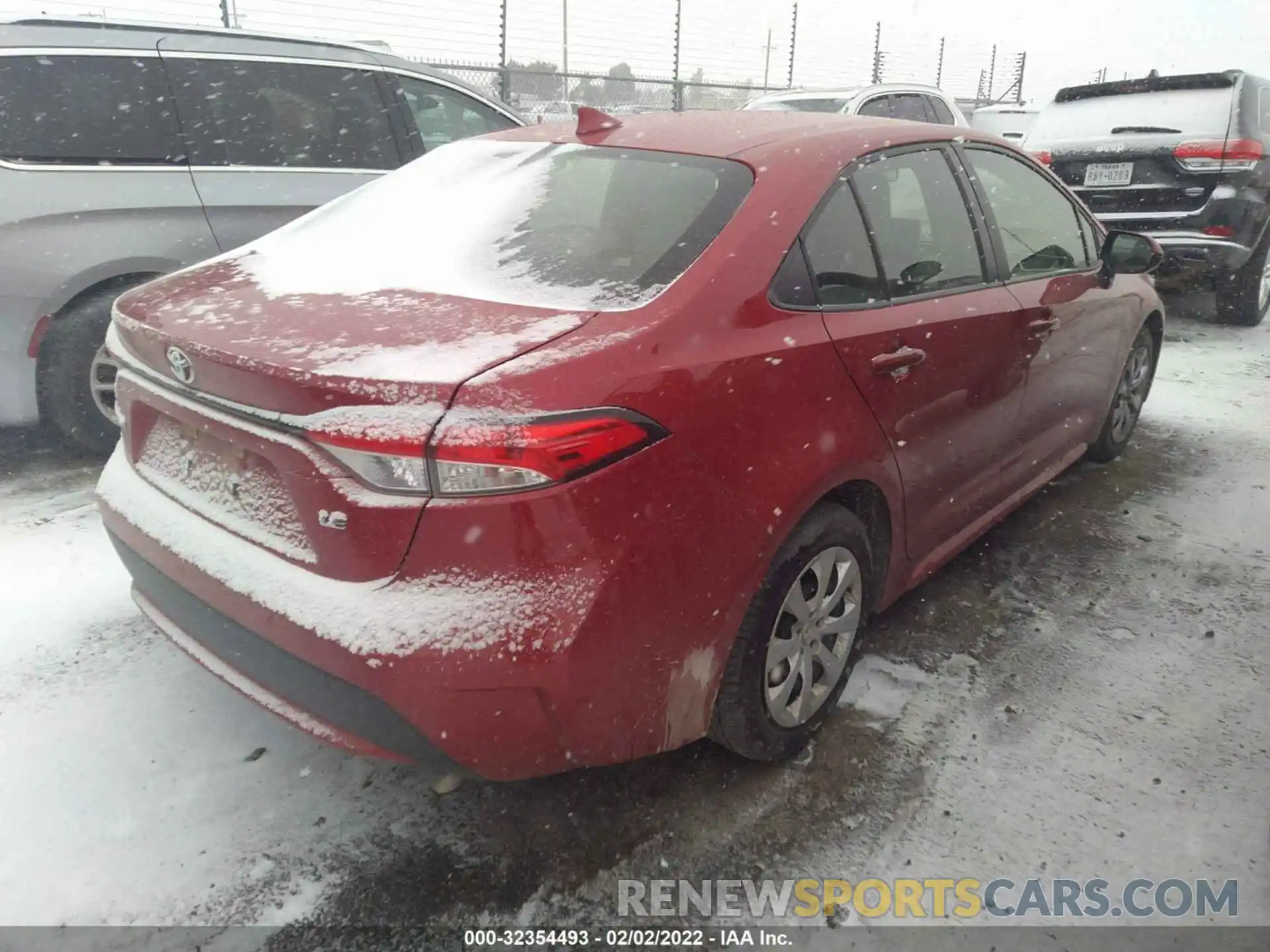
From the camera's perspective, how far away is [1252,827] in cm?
210

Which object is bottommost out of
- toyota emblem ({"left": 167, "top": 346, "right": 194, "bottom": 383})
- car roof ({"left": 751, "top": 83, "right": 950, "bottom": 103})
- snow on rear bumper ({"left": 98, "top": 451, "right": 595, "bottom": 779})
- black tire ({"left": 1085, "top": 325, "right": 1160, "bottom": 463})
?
black tire ({"left": 1085, "top": 325, "right": 1160, "bottom": 463})

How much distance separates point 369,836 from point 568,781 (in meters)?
0.49

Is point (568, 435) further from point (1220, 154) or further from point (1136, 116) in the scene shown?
point (1136, 116)

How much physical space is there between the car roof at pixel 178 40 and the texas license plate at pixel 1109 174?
511 cm

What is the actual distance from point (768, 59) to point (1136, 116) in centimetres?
941

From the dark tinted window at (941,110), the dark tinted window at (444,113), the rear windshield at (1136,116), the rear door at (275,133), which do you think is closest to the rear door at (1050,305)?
the dark tinted window at (444,113)

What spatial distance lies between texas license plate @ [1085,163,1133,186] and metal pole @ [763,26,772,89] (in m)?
8.98

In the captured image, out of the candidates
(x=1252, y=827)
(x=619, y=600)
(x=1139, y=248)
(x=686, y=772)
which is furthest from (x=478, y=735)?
(x=1139, y=248)

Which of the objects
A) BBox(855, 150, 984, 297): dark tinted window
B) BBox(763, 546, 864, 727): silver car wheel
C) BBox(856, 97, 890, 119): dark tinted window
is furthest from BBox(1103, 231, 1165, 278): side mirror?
BBox(856, 97, 890, 119): dark tinted window

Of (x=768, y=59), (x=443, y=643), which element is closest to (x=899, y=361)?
(x=443, y=643)

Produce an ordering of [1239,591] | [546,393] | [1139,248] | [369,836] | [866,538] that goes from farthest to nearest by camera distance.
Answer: [1139,248] → [1239,591] → [866,538] → [369,836] → [546,393]

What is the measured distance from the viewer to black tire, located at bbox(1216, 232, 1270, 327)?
6.82 metres

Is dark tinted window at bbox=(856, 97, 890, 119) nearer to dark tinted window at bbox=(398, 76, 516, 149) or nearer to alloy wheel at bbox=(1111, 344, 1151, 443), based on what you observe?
dark tinted window at bbox=(398, 76, 516, 149)

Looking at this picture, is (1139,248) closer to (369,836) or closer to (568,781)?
(568,781)
